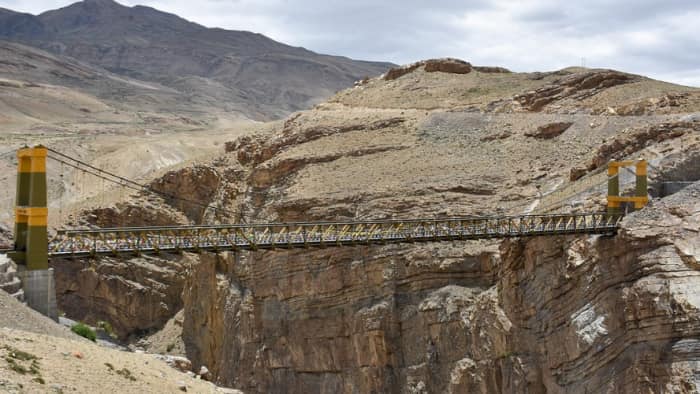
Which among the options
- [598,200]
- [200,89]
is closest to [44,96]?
[200,89]

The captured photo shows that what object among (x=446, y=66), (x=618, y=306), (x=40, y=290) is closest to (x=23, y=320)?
(x=40, y=290)

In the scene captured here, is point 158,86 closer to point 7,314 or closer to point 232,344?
point 232,344

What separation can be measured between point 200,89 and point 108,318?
116140mm

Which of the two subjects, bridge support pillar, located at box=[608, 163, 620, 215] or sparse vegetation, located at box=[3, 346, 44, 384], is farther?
→ bridge support pillar, located at box=[608, 163, 620, 215]

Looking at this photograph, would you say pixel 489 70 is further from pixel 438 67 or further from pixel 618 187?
pixel 618 187

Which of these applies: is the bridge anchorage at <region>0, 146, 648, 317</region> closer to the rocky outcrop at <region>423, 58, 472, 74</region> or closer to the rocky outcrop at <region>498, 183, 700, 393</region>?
the rocky outcrop at <region>498, 183, 700, 393</region>

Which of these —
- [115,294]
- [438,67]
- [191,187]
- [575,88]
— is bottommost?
[115,294]

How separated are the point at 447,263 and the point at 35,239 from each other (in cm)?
1896

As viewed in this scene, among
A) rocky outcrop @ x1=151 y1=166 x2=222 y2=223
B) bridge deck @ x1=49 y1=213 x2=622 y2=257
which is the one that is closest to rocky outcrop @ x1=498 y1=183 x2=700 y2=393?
A: bridge deck @ x1=49 y1=213 x2=622 y2=257

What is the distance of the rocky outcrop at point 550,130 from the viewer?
54.8m

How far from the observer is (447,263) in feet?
144

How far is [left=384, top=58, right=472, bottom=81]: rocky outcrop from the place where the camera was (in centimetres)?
7625

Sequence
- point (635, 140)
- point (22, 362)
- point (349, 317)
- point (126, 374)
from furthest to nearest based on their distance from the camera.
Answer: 1. point (349, 317)
2. point (635, 140)
3. point (126, 374)
4. point (22, 362)

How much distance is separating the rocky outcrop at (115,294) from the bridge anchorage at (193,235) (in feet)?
75.8
